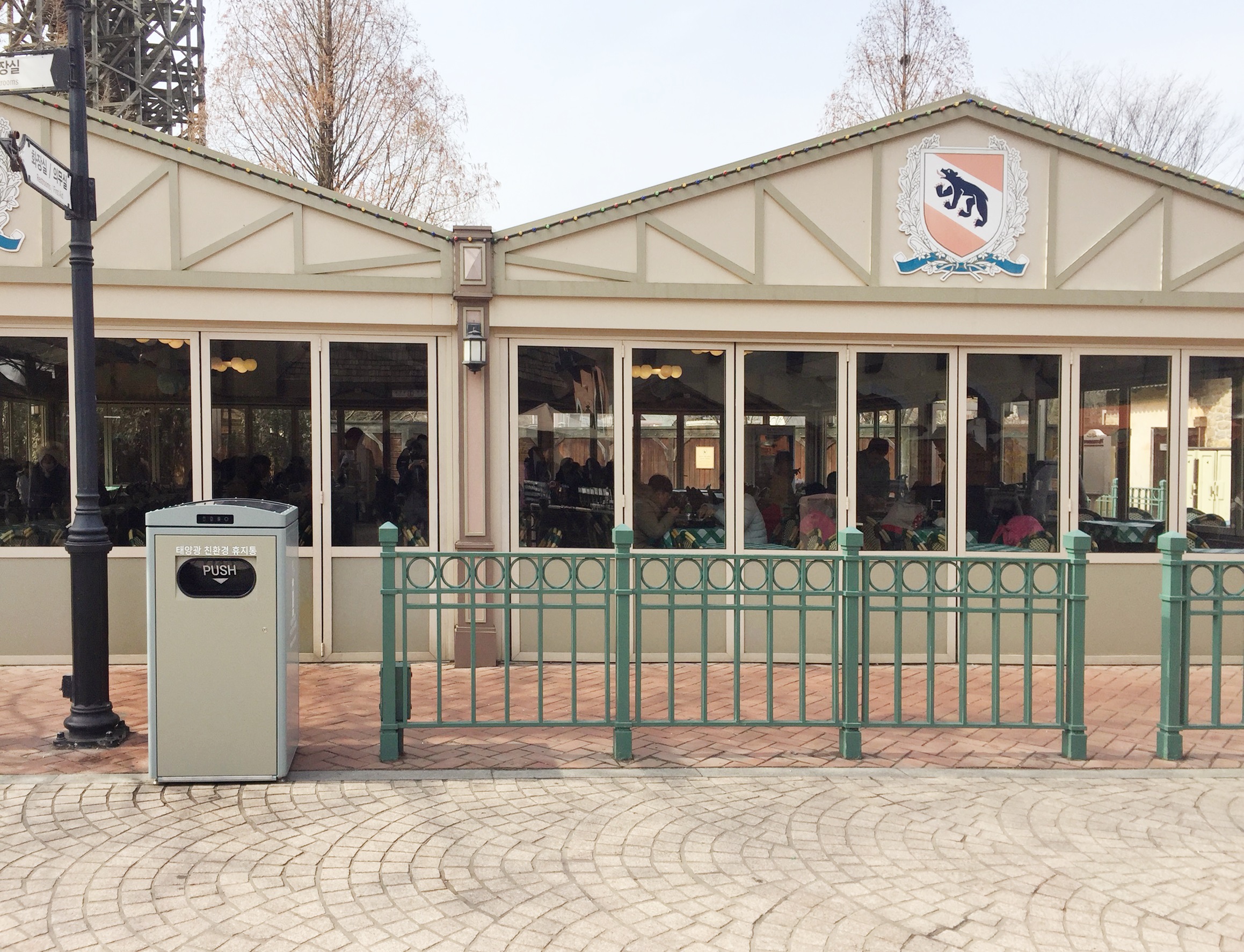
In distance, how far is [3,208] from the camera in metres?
6.97

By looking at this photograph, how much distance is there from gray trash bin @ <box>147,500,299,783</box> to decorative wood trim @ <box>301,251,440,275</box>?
10.3ft

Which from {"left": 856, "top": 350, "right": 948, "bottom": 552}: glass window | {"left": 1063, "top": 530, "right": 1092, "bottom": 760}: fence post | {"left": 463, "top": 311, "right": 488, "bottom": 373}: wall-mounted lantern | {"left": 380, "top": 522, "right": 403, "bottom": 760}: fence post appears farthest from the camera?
{"left": 856, "top": 350, "right": 948, "bottom": 552}: glass window

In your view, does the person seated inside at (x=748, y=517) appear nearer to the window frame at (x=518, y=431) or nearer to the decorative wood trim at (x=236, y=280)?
the window frame at (x=518, y=431)

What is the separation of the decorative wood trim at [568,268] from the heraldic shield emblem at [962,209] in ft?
7.43

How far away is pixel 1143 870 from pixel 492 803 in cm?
280

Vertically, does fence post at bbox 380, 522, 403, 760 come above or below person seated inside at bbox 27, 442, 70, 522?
below

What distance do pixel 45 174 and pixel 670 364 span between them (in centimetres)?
444

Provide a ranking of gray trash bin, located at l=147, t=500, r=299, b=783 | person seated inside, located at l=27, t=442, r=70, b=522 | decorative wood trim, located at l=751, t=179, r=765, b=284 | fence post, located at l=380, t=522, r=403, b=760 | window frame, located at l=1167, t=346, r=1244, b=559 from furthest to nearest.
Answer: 1. window frame, located at l=1167, t=346, r=1244, b=559
2. decorative wood trim, located at l=751, t=179, r=765, b=284
3. person seated inside, located at l=27, t=442, r=70, b=522
4. fence post, located at l=380, t=522, r=403, b=760
5. gray trash bin, located at l=147, t=500, r=299, b=783

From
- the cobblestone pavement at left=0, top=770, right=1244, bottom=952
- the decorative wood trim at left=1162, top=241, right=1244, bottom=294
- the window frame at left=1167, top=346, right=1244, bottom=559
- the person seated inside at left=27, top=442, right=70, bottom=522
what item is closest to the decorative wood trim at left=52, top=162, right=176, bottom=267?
the person seated inside at left=27, top=442, right=70, bottom=522

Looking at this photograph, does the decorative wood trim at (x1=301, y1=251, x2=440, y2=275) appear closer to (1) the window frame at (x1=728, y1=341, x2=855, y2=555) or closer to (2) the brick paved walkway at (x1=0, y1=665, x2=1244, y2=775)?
(1) the window frame at (x1=728, y1=341, x2=855, y2=555)

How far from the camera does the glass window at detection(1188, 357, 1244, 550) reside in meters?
7.71

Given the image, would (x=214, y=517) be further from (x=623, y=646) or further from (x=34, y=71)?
(x=34, y=71)

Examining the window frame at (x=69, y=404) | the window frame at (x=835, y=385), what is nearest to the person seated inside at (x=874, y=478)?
the window frame at (x=835, y=385)

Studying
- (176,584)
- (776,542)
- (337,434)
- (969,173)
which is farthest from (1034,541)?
(176,584)
